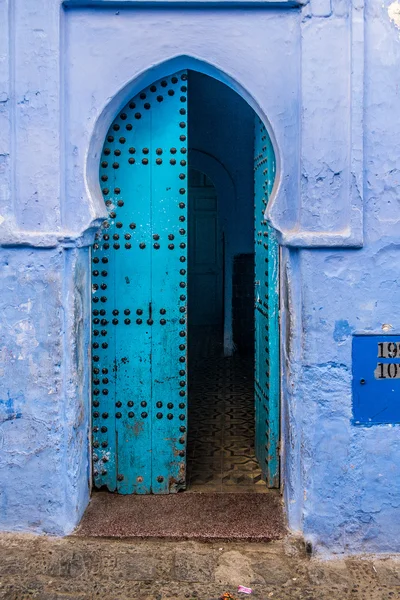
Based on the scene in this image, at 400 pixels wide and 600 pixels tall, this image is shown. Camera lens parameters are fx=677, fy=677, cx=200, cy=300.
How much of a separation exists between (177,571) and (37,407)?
1189 millimetres

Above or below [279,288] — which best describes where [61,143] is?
above

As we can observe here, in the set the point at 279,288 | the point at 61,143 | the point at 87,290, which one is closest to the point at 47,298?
the point at 87,290

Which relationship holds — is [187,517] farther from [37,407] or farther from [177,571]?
[37,407]

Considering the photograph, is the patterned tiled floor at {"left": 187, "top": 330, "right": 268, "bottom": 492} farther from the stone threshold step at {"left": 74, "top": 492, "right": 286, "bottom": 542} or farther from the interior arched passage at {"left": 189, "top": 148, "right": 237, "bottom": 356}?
the interior arched passage at {"left": 189, "top": 148, "right": 237, "bottom": 356}

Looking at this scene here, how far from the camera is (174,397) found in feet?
14.2

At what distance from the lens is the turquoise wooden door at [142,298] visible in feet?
13.8

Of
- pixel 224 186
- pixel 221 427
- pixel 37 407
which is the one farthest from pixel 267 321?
pixel 224 186

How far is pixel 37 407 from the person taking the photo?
→ 3871 mm

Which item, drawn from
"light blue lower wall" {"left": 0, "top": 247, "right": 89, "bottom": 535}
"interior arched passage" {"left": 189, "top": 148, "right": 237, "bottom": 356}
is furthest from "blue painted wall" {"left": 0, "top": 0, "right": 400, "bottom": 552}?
"interior arched passage" {"left": 189, "top": 148, "right": 237, "bottom": 356}

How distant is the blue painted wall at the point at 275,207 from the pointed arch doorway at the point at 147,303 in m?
0.30

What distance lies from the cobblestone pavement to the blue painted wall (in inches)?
6.1

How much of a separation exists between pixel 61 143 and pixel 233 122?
15.5 ft

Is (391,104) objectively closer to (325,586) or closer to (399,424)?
(399,424)

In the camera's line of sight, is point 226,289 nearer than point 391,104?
No
